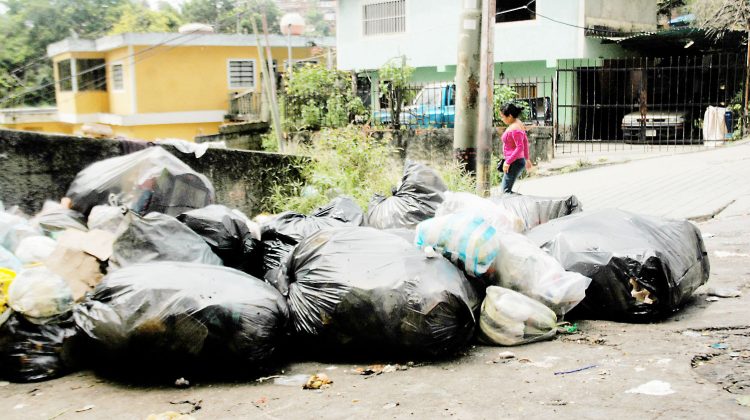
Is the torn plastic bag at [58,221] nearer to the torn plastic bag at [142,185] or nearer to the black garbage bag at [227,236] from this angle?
the torn plastic bag at [142,185]

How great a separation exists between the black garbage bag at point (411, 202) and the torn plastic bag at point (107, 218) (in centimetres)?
146

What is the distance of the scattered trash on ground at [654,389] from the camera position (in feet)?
8.36

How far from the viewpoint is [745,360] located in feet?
9.41

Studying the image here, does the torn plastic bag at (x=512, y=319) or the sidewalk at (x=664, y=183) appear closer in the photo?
the torn plastic bag at (x=512, y=319)

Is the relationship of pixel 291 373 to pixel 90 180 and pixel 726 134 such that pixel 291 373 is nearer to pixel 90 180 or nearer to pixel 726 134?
pixel 90 180

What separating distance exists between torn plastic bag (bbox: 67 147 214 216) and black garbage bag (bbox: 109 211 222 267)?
2.25ft

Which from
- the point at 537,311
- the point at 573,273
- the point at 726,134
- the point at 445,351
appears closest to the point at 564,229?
the point at 573,273

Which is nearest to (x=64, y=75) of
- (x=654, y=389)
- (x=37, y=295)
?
(x=37, y=295)

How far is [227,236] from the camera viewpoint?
3686 mm

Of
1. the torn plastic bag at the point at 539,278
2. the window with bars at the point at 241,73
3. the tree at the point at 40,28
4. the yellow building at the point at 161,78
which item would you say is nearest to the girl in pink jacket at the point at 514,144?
the torn plastic bag at the point at 539,278

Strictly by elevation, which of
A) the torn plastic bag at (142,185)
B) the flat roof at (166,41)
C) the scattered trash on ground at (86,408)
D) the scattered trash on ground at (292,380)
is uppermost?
the flat roof at (166,41)

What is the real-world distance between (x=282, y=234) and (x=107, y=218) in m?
0.96

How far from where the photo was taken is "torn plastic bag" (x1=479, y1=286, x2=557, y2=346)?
3.18 metres

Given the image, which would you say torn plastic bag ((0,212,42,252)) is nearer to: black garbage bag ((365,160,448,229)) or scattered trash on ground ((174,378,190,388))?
scattered trash on ground ((174,378,190,388))
